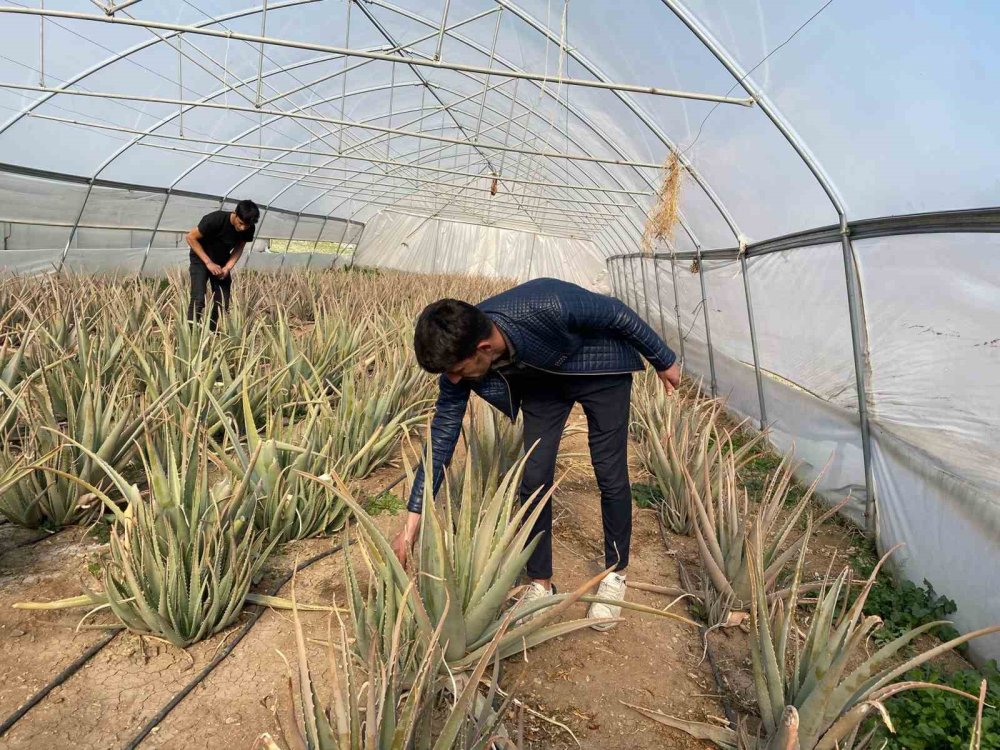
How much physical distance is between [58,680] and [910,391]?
324cm

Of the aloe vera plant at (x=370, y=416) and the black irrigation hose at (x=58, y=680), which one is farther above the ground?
the aloe vera plant at (x=370, y=416)

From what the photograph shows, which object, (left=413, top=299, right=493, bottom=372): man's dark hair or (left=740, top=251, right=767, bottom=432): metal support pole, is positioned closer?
(left=413, top=299, right=493, bottom=372): man's dark hair

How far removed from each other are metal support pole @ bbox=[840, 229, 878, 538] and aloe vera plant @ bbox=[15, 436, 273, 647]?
A: 2.83 m

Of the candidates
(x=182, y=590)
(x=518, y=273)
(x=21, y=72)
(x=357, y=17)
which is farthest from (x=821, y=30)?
(x=518, y=273)

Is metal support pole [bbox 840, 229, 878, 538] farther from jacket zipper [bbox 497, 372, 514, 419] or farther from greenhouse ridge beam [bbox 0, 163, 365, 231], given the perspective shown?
greenhouse ridge beam [bbox 0, 163, 365, 231]

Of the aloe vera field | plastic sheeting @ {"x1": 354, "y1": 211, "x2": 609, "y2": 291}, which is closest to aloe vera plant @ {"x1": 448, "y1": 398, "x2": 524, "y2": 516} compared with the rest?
the aloe vera field

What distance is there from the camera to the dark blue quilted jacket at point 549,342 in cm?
179

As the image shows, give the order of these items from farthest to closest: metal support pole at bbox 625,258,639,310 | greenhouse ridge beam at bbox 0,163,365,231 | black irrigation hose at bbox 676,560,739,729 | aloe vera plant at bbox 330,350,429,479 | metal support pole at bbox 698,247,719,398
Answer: metal support pole at bbox 625,258,639,310
greenhouse ridge beam at bbox 0,163,365,231
metal support pole at bbox 698,247,719,398
aloe vera plant at bbox 330,350,429,479
black irrigation hose at bbox 676,560,739,729

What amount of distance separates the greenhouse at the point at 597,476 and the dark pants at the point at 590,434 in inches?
0.5

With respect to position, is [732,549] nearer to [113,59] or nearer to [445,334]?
[445,334]

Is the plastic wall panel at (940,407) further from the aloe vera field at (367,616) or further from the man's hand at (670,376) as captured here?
the man's hand at (670,376)

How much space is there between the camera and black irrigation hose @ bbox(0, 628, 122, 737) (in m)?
1.45

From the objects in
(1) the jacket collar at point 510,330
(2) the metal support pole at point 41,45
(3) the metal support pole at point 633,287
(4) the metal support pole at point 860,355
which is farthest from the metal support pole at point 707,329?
(2) the metal support pole at point 41,45

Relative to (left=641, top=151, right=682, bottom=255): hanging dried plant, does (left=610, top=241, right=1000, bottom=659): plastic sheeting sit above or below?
below
